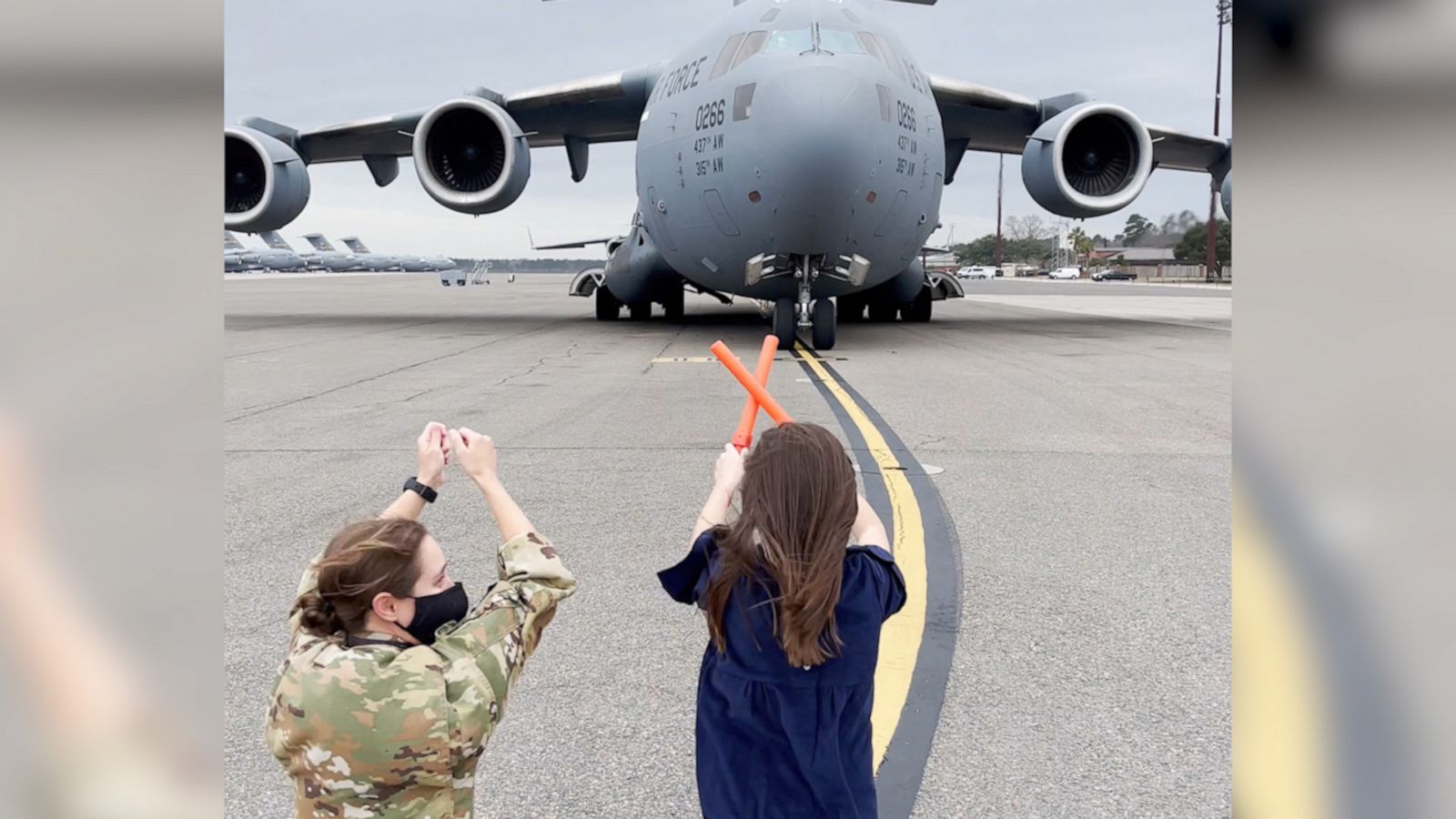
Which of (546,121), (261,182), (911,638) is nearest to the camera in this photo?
(911,638)

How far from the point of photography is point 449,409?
934 cm

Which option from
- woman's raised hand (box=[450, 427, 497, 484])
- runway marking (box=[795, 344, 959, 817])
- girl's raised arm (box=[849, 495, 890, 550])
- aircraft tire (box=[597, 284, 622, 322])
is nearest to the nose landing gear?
runway marking (box=[795, 344, 959, 817])

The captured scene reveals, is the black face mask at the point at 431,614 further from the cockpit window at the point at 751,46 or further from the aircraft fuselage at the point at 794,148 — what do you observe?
the cockpit window at the point at 751,46

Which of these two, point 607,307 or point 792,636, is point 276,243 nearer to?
point 607,307

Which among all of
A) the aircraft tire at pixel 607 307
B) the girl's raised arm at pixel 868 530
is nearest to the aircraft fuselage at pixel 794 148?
the aircraft tire at pixel 607 307

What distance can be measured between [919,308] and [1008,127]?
12.8 feet

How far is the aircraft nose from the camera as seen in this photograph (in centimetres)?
1165

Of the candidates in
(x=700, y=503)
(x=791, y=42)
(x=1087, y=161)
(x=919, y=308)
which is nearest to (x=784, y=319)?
(x=791, y=42)

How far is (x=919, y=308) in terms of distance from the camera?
75.4 feet

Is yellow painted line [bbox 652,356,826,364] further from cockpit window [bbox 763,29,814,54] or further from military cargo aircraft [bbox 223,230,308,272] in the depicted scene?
military cargo aircraft [bbox 223,230,308,272]
